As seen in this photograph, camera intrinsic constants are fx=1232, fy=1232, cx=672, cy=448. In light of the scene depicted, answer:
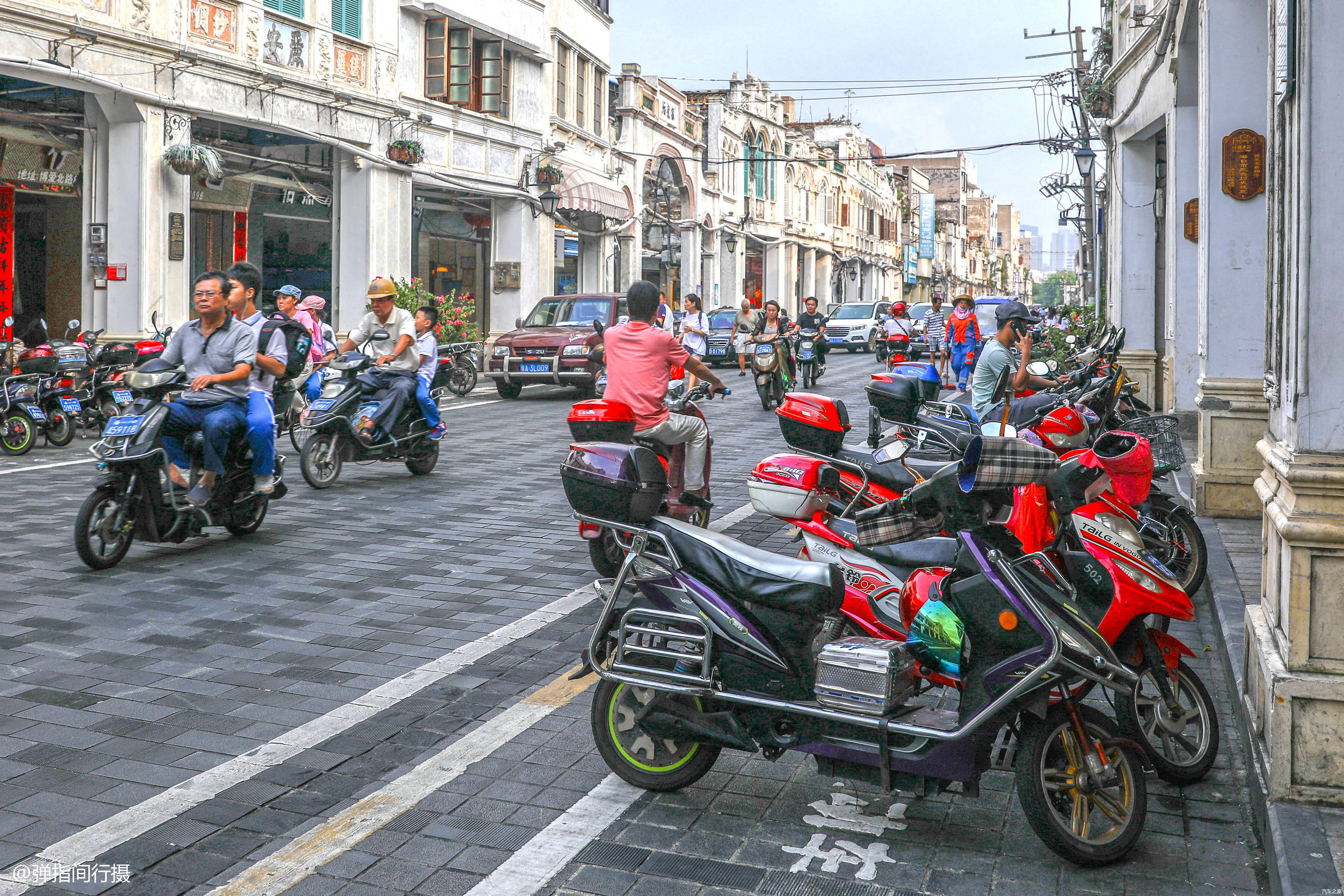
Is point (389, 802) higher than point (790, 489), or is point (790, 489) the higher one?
point (790, 489)

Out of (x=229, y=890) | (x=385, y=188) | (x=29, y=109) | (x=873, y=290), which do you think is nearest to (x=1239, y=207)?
(x=229, y=890)

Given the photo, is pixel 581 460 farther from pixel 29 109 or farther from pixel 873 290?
pixel 873 290

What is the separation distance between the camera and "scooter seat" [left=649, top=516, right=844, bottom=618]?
3781 millimetres

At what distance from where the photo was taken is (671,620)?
3.94 metres

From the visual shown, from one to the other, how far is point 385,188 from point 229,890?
21.7m

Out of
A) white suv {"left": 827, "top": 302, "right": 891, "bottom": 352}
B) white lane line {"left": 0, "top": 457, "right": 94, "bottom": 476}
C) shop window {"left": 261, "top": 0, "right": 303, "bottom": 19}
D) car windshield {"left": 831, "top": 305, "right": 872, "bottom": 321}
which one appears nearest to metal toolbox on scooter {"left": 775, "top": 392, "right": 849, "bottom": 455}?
white lane line {"left": 0, "top": 457, "right": 94, "bottom": 476}

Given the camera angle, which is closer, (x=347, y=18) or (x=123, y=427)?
(x=123, y=427)

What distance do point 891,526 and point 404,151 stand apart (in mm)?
21096

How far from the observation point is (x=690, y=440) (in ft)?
26.4

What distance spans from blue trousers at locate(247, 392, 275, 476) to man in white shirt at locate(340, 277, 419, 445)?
8.69 ft

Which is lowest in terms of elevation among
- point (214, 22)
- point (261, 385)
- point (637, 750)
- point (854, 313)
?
point (637, 750)

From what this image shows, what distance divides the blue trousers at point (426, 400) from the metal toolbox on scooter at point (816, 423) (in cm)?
522

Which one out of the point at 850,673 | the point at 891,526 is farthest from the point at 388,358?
the point at 850,673

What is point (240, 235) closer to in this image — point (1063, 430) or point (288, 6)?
point (288, 6)
